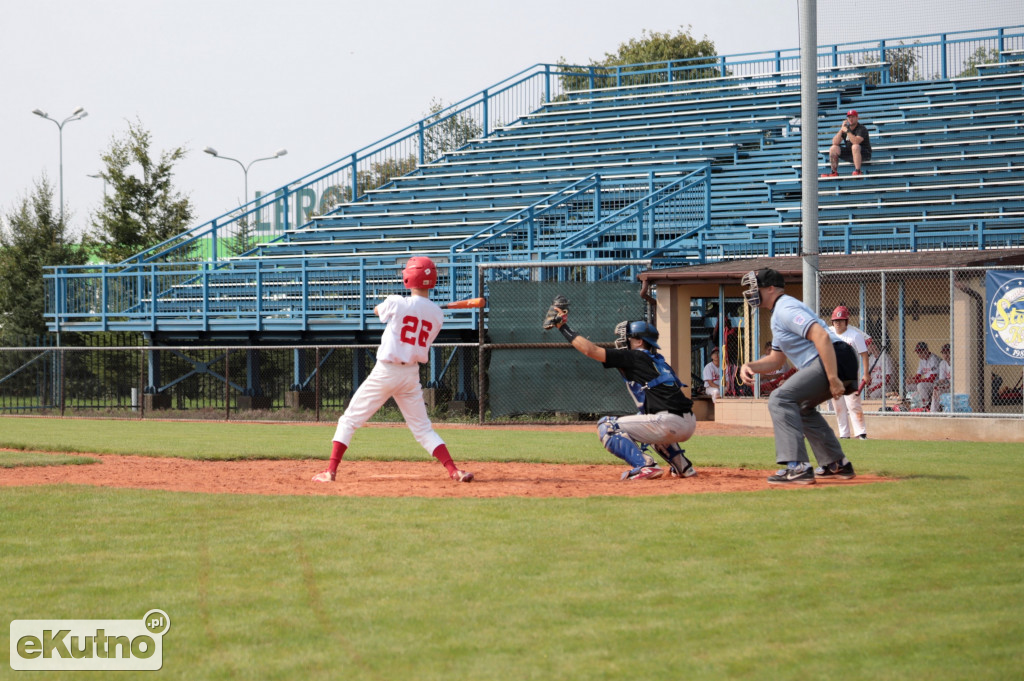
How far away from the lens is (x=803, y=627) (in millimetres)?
5008

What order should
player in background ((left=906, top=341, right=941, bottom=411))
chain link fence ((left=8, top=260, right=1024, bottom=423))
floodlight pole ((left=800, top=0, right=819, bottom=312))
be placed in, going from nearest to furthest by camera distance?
1. floodlight pole ((left=800, top=0, right=819, bottom=312))
2. chain link fence ((left=8, top=260, right=1024, bottom=423))
3. player in background ((left=906, top=341, right=941, bottom=411))

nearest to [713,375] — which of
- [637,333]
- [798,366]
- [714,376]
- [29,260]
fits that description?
[714,376]

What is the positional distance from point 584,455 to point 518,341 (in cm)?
728

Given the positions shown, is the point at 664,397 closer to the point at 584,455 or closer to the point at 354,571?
the point at 584,455

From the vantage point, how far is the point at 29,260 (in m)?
A: 35.0

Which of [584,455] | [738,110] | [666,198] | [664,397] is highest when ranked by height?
[738,110]

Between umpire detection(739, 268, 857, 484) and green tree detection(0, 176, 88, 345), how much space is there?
28.1 metres

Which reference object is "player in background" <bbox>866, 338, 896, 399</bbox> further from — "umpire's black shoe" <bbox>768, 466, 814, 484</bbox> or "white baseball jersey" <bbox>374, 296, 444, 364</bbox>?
"white baseball jersey" <bbox>374, 296, 444, 364</bbox>

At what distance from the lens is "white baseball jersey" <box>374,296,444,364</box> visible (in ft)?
33.4

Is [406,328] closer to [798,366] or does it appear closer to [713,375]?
[798,366]

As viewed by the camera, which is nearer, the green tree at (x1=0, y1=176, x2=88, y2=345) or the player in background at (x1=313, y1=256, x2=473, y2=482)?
the player in background at (x1=313, y1=256, x2=473, y2=482)

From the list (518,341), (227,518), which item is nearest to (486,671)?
(227,518)

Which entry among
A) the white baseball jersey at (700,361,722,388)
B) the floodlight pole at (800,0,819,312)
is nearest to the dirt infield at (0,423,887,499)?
the floodlight pole at (800,0,819,312)

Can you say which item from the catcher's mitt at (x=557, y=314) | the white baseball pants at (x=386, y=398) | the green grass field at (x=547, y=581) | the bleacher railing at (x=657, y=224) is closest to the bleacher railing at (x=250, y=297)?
the bleacher railing at (x=657, y=224)
